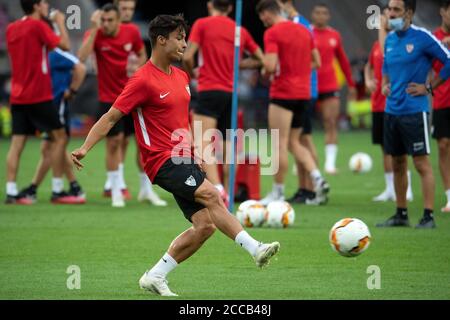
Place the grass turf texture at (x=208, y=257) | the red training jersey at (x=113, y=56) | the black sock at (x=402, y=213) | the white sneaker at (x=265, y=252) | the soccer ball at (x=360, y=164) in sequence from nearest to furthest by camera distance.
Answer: the white sneaker at (x=265, y=252) → the grass turf texture at (x=208, y=257) → the black sock at (x=402, y=213) → the red training jersey at (x=113, y=56) → the soccer ball at (x=360, y=164)

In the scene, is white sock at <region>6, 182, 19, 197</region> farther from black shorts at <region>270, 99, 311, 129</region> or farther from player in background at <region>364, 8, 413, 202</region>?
player in background at <region>364, 8, 413, 202</region>

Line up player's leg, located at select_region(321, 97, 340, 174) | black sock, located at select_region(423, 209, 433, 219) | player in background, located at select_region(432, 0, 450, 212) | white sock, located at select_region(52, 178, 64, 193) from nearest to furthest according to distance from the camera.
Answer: black sock, located at select_region(423, 209, 433, 219)
player in background, located at select_region(432, 0, 450, 212)
white sock, located at select_region(52, 178, 64, 193)
player's leg, located at select_region(321, 97, 340, 174)

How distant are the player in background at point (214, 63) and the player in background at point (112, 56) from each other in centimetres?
98

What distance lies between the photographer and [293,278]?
9.31 metres

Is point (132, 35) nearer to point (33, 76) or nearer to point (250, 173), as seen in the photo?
point (33, 76)

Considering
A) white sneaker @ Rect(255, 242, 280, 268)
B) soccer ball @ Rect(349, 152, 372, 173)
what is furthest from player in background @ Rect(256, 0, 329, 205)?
white sneaker @ Rect(255, 242, 280, 268)

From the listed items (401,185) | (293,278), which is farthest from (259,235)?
(293,278)

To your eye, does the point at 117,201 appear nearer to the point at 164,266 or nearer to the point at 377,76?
the point at 377,76

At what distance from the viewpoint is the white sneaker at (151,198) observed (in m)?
15.6

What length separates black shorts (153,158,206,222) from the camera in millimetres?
8508

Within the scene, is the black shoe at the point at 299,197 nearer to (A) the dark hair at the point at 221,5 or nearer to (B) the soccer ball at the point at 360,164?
(A) the dark hair at the point at 221,5

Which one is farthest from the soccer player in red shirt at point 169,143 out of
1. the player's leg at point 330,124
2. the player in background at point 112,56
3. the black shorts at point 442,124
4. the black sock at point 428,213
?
the player's leg at point 330,124

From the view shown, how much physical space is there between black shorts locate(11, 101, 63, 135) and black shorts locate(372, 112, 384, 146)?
4766 mm
